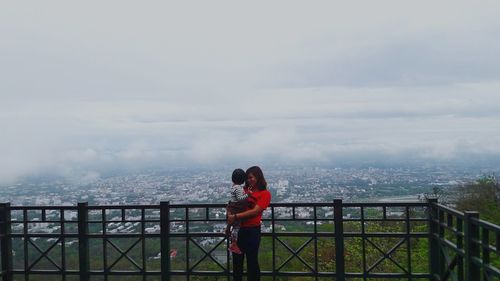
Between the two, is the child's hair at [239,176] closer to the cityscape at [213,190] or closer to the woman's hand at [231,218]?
the woman's hand at [231,218]

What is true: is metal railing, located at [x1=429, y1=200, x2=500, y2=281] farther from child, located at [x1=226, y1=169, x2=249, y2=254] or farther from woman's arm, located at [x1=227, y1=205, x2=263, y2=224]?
child, located at [x1=226, y1=169, x2=249, y2=254]

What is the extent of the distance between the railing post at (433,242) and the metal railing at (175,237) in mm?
16

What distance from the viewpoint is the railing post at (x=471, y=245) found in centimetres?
650

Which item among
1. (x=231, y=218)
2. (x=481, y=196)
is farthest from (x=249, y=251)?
(x=481, y=196)

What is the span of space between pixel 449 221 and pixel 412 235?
96 centimetres

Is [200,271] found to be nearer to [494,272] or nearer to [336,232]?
[336,232]

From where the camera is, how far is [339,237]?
871 centimetres

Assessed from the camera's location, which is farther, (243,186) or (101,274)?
(101,274)

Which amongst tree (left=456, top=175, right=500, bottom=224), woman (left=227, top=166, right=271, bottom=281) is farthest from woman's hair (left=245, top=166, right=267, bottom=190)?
tree (left=456, top=175, right=500, bottom=224)

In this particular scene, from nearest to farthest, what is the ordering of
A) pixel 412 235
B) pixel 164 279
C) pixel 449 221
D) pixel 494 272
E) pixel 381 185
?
pixel 494 272 < pixel 449 221 < pixel 412 235 < pixel 164 279 < pixel 381 185

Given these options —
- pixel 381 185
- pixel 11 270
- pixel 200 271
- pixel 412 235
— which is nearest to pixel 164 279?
pixel 200 271

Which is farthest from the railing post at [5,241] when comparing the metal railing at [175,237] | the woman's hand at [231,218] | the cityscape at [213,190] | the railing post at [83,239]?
the woman's hand at [231,218]

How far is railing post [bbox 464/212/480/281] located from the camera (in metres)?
6.50

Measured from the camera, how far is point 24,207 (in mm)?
9234
